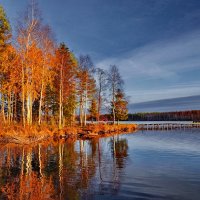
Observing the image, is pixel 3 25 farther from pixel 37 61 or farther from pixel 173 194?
pixel 173 194

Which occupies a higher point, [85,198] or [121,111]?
[121,111]

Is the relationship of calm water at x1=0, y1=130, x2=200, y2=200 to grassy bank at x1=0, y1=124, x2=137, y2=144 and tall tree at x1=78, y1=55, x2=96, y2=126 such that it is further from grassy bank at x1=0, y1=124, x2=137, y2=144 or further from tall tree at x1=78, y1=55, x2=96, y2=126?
tall tree at x1=78, y1=55, x2=96, y2=126

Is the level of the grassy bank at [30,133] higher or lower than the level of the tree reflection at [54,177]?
higher

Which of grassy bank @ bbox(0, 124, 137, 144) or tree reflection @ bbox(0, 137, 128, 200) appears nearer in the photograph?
tree reflection @ bbox(0, 137, 128, 200)

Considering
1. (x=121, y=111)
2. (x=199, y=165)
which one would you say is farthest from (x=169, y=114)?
(x=199, y=165)

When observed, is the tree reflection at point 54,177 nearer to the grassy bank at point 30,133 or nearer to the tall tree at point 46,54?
the grassy bank at point 30,133

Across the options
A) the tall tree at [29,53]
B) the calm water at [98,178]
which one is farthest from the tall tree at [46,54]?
the calm water at [98,178]

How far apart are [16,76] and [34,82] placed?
2.56 meters

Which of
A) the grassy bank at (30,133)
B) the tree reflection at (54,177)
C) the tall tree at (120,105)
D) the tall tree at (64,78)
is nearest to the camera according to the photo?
the tree reflection at (54,177)

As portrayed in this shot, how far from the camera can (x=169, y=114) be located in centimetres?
18775

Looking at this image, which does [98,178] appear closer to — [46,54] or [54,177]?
[54,177]

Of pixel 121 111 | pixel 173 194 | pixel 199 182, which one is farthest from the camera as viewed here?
pixel 121 111

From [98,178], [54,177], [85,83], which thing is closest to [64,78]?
[85,83]

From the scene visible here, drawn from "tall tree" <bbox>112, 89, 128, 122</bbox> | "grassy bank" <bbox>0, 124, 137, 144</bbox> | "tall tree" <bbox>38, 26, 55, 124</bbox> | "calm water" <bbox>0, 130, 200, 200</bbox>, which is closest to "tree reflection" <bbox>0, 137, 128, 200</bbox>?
"calm water" <bbox>0, 130, 200, 200</bbox>
